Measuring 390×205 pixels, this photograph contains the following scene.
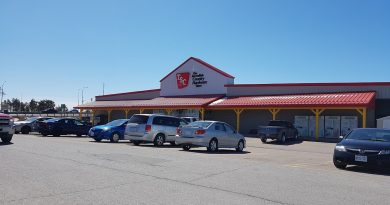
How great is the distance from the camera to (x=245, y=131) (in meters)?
37.6

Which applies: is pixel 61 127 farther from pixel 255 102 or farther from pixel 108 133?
pixel 255 102

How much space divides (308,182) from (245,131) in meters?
27.7

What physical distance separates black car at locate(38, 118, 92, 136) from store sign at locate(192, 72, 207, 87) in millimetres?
15175

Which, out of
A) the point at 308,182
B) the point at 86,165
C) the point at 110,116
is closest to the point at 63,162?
the point at 86,165

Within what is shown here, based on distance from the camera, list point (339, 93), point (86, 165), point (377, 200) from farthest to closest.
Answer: point (339, 93)
point (86, 165)
point (377, 200)

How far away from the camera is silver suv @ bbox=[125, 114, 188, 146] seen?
21234 mm

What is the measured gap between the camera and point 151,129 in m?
21.2

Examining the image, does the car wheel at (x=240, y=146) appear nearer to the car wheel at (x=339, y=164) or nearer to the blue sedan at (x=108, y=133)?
the car wheel at (x=339, y=164)

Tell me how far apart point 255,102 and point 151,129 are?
15.4 m

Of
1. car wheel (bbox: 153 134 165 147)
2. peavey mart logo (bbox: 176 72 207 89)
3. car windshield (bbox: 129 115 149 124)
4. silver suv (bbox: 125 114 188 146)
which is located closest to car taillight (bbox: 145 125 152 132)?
silver suv (bbox: 125 114 188 146)

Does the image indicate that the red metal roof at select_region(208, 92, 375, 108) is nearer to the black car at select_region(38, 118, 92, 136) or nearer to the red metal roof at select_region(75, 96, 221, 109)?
the red metal roof at select_region(75, 96, 221, 109)

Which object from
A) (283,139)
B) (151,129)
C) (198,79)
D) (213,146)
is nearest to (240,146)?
(213,146)

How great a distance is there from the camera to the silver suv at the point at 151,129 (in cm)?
2123

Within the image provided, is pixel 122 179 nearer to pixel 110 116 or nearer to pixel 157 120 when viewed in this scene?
pixel 157 120
